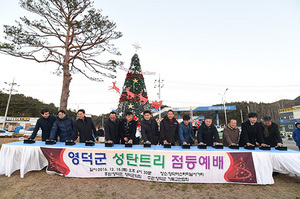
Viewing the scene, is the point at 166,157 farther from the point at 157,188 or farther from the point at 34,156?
the point at 34,156

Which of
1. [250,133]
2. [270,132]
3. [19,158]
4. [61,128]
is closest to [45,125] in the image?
[61,128]


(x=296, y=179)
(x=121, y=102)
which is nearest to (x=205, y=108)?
(x=121, y=102)

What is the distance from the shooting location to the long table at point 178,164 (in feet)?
9.98

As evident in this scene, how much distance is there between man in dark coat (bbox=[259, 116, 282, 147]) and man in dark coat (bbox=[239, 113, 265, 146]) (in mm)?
165

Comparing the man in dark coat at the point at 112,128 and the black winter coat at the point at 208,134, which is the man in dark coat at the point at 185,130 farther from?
the man in dark coat at the point at 112,128

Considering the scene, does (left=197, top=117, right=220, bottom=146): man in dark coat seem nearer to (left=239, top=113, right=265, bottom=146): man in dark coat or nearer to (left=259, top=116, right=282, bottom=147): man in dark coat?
(left=239, top=113, right=265, bottom=146): man in dark coat

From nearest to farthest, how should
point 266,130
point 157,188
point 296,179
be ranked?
point 157,188, point 296,179, point 266,130

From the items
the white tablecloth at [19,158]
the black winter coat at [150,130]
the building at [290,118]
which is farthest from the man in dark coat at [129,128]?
the building at [290,118]

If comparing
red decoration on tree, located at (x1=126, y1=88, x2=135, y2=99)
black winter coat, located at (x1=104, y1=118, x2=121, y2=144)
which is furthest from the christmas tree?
black winter coat, located at (x1=104, y1=118, x2=121, y2=144)

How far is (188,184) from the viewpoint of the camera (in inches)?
120

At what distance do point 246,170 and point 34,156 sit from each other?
453cm

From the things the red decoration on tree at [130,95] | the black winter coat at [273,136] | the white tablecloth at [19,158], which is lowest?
the white tablecloth at [19,158]

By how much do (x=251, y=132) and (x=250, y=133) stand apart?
37 millimetres

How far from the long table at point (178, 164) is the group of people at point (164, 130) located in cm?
73
